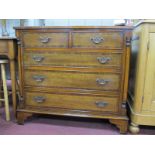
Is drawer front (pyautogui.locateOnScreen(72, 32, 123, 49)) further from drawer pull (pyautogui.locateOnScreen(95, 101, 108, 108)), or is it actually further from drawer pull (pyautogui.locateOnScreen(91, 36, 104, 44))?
drawer pull (pyautogui.locateOnScreen(95, 101, 108, 108))

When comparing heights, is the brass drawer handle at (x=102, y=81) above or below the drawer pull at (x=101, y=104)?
above

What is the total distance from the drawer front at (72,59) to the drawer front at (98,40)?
7cm

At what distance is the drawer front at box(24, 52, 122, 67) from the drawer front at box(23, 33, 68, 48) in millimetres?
69

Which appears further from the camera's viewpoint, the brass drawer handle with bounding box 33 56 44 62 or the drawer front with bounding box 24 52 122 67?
the brass drawer handle with bounding box 33 56 44 62

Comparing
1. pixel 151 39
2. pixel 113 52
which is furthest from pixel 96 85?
pixel 151 39

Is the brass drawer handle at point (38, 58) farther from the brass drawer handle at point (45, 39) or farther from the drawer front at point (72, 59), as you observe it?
the brass drawer handle at point (45, 39)

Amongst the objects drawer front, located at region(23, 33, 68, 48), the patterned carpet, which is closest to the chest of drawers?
drawer front, located at region(23, 33, 68, 48)

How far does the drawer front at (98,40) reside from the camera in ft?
4.53

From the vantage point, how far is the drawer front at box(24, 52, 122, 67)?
4.68 feet

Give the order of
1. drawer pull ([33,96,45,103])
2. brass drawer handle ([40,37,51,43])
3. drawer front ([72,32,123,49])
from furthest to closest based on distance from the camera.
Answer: drawer pull ([33,96,45,103]) < brass drawer handle ([40,37,51,43]) < drawer front ([72,32,123,49])

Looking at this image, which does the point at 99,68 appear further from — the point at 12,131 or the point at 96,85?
the point at 12,131

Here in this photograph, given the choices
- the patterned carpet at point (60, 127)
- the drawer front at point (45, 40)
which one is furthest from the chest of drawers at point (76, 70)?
the patterned carpet at point (60, 127)
